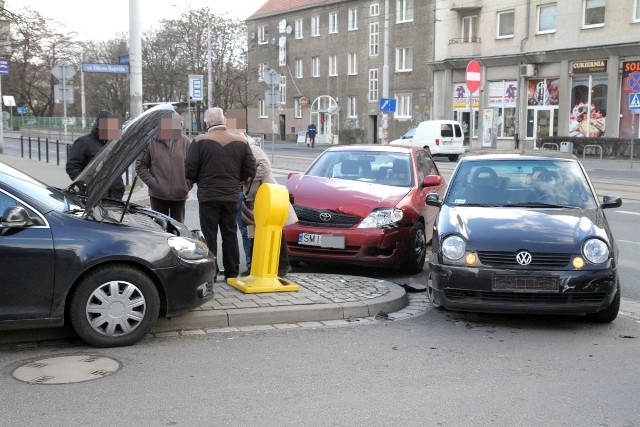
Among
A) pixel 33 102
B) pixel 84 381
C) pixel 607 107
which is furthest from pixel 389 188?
pixel 33 102

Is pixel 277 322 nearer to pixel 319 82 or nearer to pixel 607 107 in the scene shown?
pixel 607 107

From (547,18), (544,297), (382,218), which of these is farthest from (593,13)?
(544,297)

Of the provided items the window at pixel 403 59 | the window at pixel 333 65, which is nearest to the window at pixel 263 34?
the window at pixel 333 65

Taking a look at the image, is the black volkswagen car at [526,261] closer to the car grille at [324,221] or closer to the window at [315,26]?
the car grille at [324,221]

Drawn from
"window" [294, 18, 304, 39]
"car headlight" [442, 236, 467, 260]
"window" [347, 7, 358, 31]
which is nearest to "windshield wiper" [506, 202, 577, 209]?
"car headlight" [442, 236, 467, 260]

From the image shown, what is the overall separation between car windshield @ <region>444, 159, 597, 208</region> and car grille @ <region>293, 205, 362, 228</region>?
4.28 feet

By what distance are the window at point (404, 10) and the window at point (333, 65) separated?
25.4 ft

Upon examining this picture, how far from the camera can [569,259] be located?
20.2 feet

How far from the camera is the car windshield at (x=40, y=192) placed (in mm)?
5576

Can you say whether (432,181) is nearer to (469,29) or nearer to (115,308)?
(115,308)

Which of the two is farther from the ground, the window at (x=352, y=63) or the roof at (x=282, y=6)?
the roof at (x=282, y=6)

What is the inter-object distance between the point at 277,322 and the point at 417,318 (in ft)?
4.41

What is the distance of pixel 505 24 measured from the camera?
1652 inches

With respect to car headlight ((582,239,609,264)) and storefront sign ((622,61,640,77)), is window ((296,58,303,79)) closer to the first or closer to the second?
storefront sign ((622,61,640,77))
